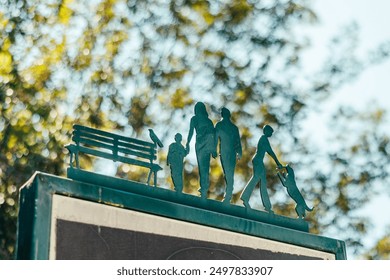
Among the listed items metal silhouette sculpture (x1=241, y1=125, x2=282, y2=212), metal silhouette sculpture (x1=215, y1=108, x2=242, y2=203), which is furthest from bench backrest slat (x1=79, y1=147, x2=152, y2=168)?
metal silhouette sculpture (x1=241, y1=125, x2=282, y2=212)

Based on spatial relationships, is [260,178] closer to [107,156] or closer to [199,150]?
[199,150]

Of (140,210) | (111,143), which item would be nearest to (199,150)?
(111,143)

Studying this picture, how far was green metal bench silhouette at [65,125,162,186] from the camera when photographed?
7.29m

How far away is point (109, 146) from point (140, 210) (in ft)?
2.18

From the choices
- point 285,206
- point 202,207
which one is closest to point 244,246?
point 202,207

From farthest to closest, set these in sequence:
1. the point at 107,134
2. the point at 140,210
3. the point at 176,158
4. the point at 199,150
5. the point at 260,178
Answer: the point at 260,178 < the point at 199,150 < the point at 176,158 < the point at 107,134 < the point at 140,210

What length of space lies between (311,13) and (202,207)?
10705 millimetres

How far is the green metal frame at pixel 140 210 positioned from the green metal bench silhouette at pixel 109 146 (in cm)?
27

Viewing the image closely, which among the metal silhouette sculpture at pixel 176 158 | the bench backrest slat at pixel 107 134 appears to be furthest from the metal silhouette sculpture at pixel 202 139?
the bench backrest slat at pixel 107 134

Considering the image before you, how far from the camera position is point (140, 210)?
7.12 meters

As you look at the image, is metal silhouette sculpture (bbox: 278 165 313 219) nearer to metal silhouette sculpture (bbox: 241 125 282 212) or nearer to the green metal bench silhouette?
metal silhouette sculpture (bbox: 241 125 282 212)

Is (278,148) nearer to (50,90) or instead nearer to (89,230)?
(50,90)

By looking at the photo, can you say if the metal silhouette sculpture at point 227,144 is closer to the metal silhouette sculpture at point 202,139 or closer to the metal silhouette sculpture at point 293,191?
the metal silhouette sculpture at point 202,139
